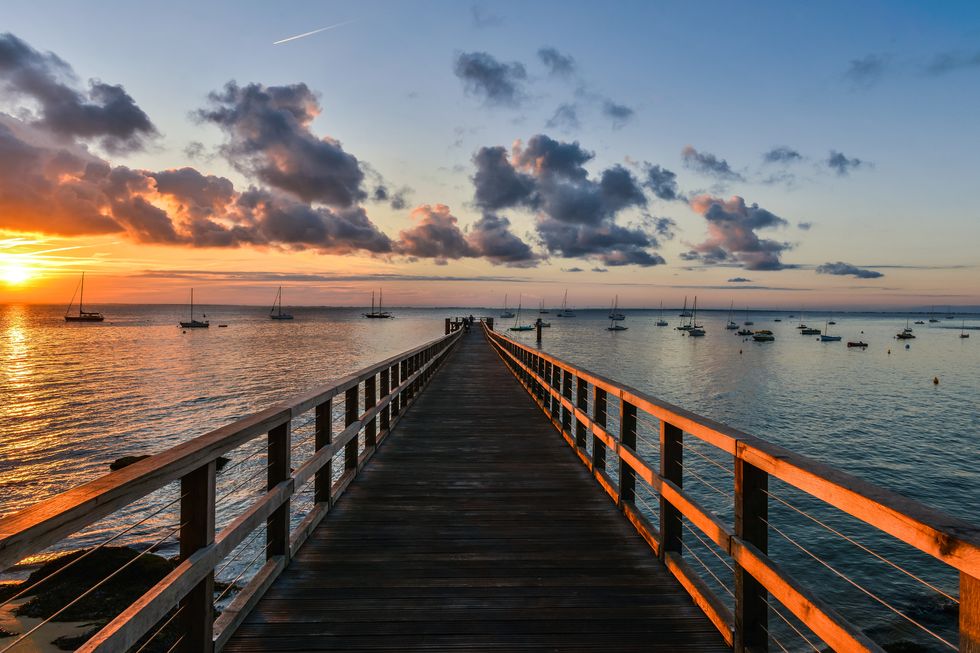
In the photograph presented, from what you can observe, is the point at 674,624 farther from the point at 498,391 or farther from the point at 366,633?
the point at 498,391

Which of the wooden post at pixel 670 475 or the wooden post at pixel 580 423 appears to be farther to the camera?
the wooden post at pixel 580 423

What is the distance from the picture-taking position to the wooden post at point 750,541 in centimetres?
278

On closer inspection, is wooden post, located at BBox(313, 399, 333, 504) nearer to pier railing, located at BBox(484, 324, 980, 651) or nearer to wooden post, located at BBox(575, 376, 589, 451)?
pier railing, located at BBox(484, 324, 980, 651)

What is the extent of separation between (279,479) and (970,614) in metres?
3.69

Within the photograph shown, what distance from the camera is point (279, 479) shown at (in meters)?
3.80

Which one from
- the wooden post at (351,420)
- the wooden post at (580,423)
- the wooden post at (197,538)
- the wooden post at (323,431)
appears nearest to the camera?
the wooden post at (197,538)

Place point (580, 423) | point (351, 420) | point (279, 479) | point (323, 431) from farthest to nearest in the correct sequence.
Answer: point (580, 423)
point (351, 420)
point (323, 431)
point (279, 479)

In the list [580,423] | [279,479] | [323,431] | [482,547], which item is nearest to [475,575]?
[482,547]

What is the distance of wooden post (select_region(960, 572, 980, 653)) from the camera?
5.01 feet

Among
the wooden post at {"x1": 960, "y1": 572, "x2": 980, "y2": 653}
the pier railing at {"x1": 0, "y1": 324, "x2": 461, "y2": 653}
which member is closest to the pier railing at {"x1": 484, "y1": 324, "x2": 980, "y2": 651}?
Answer: the wooden post at {"x1": 960, "y1": 572, "x2": 980, "y2": 653}

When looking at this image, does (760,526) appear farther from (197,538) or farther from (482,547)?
(197,538)

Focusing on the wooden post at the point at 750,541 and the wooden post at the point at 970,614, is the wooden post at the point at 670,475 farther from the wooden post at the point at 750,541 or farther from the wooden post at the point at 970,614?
the wooden post at the point at 970,614

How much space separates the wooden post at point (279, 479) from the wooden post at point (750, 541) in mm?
2934

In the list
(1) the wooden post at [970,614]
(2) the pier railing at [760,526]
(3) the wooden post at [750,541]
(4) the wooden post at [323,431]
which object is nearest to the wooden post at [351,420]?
(4) the wooden post at [323,431]
